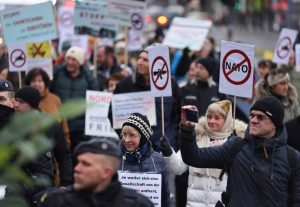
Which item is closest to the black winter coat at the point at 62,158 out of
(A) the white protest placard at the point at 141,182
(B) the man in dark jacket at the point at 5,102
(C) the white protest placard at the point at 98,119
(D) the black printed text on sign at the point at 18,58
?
(B) the man in dark jacket at the point at 5,102

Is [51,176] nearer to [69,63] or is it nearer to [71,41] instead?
[69,63]

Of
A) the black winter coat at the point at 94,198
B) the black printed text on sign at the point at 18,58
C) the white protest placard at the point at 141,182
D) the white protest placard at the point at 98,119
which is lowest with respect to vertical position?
the white protest placard at the point at 98,119

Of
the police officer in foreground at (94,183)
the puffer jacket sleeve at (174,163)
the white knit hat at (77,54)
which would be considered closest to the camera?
the police officer in foreground at (94,183)

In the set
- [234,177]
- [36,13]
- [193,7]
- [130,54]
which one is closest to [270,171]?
[234,177]

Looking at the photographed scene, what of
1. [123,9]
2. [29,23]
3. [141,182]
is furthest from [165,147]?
[123,9]

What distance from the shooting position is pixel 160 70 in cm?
885

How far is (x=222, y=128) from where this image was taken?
812cm

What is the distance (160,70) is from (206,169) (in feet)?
4.52

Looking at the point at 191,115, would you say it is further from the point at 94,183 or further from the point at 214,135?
the point at 214,135

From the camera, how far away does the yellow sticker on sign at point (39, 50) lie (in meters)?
12.3

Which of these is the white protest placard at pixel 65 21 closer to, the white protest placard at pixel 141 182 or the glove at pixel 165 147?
the glove at pixel 165 147

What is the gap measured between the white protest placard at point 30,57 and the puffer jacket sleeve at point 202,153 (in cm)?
476

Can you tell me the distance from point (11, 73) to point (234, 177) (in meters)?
5.66

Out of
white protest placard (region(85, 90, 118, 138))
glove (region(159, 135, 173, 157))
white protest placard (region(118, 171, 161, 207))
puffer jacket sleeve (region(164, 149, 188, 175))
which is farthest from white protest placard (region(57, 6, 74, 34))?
white protest placard (region(118, 171, 161, 207))
